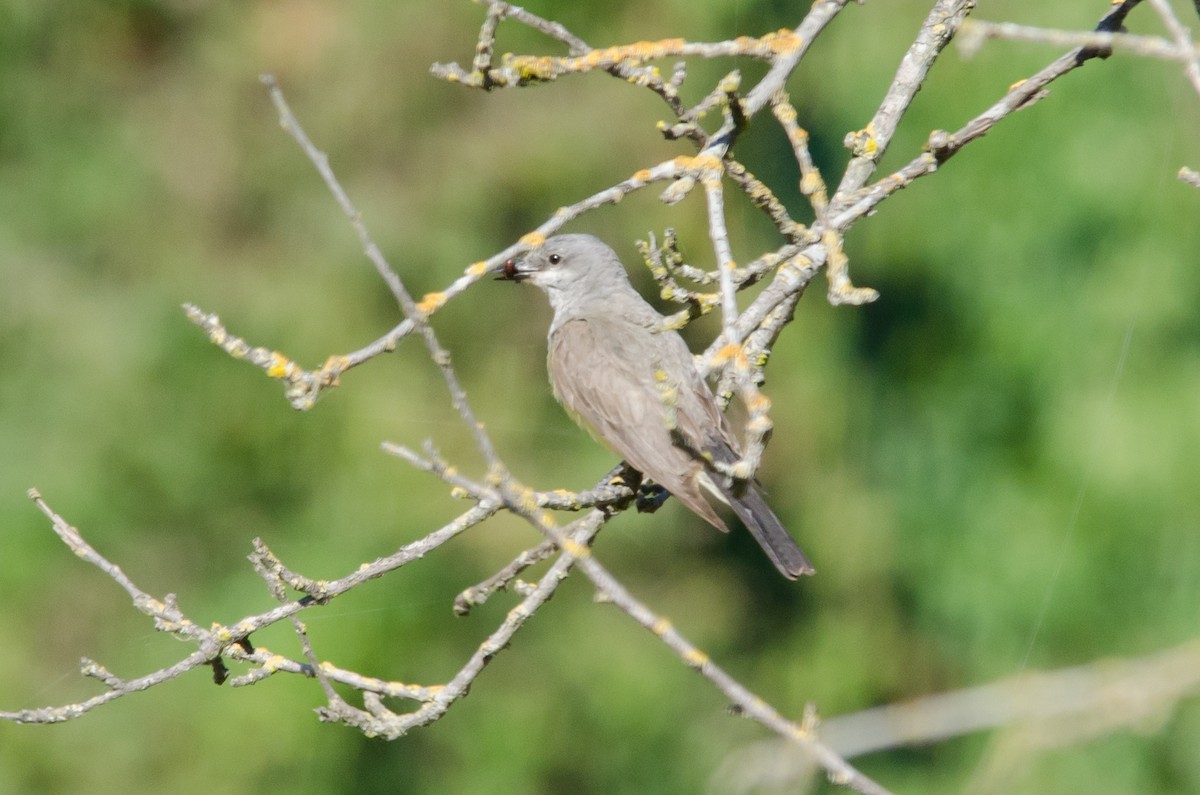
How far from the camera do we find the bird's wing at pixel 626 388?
12.9 ft

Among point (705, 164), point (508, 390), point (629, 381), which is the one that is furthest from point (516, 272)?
point (705, 164)

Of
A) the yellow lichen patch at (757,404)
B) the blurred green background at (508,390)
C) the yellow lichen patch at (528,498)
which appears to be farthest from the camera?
the blurred green background at (508,390)

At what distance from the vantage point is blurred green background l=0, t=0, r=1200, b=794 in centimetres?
603

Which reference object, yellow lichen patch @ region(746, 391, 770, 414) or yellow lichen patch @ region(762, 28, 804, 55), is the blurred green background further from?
yellow lichen patch @ region(746, 391, 770, 414)

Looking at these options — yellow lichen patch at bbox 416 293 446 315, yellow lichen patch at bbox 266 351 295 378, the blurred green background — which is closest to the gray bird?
yellow lichen patch at bbox 416 293 446 315

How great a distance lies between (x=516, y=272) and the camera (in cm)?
522

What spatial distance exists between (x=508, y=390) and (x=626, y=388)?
2.58 m

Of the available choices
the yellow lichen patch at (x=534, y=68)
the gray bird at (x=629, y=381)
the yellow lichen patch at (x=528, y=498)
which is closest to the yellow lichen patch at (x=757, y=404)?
the yellow lichen patch at (x=528, y=498)

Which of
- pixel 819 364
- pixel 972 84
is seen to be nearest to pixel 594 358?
pixel 972 84

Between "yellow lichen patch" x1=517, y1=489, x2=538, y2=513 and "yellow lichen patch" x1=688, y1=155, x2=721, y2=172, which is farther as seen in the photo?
"yellow lichen patch" x1=688, y1=155, x2=721, y2=172

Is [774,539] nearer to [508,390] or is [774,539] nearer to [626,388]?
[626,388]

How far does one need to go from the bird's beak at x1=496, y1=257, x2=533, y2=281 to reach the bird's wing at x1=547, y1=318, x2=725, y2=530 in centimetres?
35

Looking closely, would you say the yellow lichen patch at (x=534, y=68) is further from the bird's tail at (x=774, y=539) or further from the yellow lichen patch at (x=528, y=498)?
the bird's tail at (x=774, y=539)

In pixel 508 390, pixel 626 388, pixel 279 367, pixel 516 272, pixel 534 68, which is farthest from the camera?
pixel 508 390
